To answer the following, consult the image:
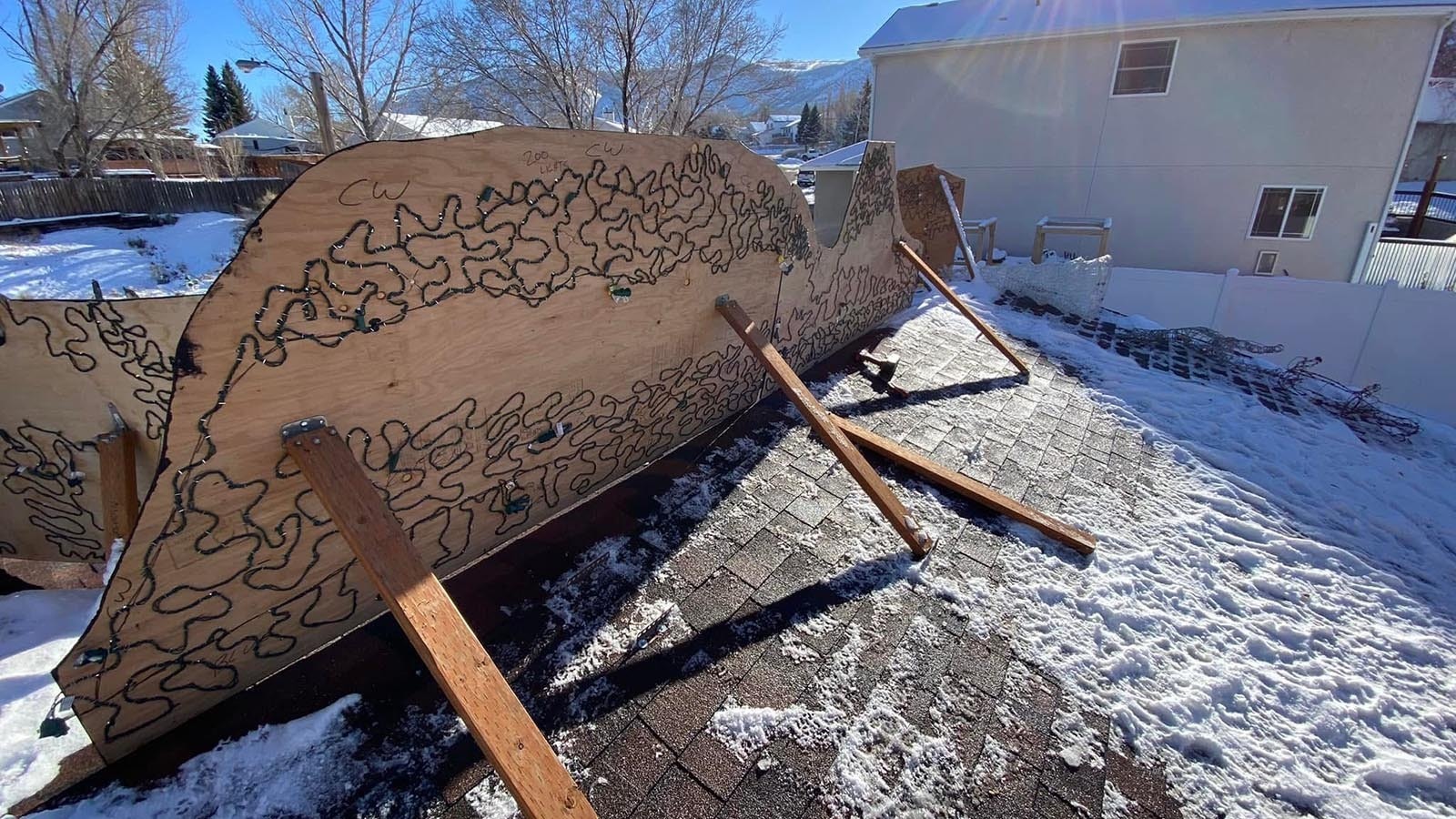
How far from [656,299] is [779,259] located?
1.29m

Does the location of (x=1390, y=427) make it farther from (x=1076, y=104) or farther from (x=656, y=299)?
(x=1076, y=104)

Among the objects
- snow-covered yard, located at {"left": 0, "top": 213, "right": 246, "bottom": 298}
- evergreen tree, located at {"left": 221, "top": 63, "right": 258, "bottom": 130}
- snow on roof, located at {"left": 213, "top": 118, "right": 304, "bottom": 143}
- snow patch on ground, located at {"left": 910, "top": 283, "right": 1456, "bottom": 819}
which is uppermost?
evergreen tree, located at {"left": 221, "top": 63, "right": 258, "bottom": 130}

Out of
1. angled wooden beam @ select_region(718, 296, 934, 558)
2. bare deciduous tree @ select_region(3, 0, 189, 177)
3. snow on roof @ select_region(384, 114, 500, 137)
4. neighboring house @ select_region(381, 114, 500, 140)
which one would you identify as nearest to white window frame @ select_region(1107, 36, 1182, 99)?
angled wooden beam @ select_region(718, 296, 934, 558)

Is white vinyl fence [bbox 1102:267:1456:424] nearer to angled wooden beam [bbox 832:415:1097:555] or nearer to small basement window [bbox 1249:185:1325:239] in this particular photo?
small basement window [bbox 1249:185:1325:239]

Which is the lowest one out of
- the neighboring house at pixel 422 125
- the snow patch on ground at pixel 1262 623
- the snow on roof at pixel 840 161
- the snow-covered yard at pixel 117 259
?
the snow patch on ground at pixel 1262 623

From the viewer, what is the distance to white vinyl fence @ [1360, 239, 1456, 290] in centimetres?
1058

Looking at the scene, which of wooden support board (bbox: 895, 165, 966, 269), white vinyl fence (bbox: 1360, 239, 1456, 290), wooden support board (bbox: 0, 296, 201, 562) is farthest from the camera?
white vinyl fence (bbox: 1360, 239, 1456, 290)

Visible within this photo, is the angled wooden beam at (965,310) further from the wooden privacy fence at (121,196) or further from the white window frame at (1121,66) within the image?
the wooden privacy fence at (121,196)

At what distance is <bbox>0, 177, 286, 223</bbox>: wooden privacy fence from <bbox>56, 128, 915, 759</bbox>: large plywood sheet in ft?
48.2

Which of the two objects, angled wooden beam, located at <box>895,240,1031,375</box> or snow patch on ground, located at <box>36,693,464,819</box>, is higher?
angled wooden beam, located at <box>895,240,1031,375</box>

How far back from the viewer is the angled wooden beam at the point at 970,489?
288 centimetres

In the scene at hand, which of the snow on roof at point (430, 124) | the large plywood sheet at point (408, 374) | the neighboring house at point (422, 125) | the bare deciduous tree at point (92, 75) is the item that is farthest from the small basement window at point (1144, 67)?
the bare deciduous tree at point (92, 75)

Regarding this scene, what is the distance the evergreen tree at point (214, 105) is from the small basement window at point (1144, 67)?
45.9m

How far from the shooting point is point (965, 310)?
544cm
